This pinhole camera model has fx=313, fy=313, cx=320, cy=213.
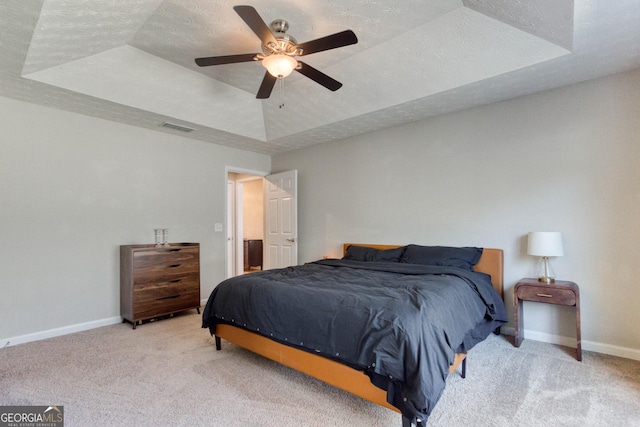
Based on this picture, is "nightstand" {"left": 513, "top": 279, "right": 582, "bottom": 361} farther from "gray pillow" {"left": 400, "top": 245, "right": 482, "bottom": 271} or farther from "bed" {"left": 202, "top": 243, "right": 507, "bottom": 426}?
"gray pillow" {"left": 400, "top": 245, "right": 482, "bottom": 271}

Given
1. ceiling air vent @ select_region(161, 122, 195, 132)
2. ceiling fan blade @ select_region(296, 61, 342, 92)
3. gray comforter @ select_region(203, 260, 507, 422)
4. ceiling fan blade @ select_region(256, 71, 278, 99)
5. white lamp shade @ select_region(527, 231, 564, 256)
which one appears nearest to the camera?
gray comforter @ select_region(203, 260, 507, 422)

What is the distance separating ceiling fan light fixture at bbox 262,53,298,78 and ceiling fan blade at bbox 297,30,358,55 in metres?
0.12

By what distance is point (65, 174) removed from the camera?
3.54 m

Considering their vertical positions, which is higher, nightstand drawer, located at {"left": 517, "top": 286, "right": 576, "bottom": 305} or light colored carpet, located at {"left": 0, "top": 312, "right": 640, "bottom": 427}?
nightstand drawer, located at {"left": 517, "top": 286, "right": 576, "bottom": 305}

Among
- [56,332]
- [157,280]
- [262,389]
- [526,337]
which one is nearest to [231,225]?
[157,280]

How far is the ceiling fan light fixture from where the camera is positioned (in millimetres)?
2339

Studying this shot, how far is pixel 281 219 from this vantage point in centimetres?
543

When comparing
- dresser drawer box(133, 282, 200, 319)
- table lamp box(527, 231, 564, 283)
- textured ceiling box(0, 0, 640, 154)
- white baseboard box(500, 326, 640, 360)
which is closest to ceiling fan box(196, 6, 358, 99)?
textured ceiling box(0, 0, 640, 154)

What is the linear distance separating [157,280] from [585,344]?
4.59 meters

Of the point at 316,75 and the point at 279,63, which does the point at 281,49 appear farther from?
the point at 316,75

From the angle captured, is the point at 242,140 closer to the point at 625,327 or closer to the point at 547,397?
the point at 547,397

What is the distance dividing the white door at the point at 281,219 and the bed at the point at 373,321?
77.2 inches

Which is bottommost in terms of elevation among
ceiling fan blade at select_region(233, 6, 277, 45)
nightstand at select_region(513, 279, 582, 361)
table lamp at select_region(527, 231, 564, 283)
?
nightstand at select_region(513, 279, 582, 361)

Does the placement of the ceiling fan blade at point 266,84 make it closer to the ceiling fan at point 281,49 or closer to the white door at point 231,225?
the ceiling fan at point 281,49
